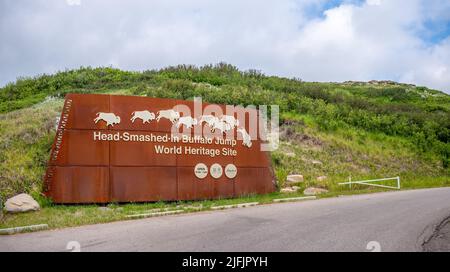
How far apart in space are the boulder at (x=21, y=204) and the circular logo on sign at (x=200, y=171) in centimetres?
588

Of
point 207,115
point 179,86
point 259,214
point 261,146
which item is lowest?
point 259,214

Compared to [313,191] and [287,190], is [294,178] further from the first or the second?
[313,191]

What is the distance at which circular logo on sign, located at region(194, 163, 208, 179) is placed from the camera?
54.5ft

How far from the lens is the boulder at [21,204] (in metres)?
12.9

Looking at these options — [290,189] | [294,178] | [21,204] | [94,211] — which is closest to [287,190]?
[290,189]

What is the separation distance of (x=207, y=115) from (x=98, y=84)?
17999 mm

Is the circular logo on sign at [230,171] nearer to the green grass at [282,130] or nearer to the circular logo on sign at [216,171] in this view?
the circular logo on sign at [216,171]

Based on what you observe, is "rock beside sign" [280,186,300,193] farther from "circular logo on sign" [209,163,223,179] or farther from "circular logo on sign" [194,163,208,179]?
"circular logo on sign" [194,163,208,179]

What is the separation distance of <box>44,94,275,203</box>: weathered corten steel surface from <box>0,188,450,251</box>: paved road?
3481mm

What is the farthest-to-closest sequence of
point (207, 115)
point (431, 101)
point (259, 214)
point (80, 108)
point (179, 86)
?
point (431, 101), point (179, 86), point (207, 115), point (80, 108), point (259, 214)

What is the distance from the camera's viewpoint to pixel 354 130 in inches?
1288
